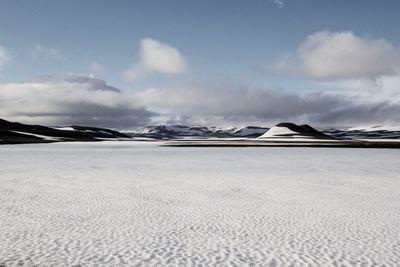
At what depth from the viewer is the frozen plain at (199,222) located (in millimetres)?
9680

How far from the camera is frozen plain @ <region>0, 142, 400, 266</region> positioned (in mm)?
9680

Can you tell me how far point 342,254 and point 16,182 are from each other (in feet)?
62.4

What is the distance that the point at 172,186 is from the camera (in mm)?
21094

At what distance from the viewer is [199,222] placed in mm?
13242

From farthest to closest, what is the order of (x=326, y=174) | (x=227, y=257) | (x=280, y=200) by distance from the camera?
(x=326, y=174) → (x=280, y=200) → (x=227, y=257)

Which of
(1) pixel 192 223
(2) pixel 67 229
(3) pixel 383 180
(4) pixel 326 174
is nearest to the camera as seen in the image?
(2) pixel 67 229

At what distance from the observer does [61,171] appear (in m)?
28.0

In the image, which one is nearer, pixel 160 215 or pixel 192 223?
pixel 192 223

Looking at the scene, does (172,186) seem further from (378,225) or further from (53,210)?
(378,225)

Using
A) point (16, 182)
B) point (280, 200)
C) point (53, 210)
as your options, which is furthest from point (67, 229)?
point (16, 182)

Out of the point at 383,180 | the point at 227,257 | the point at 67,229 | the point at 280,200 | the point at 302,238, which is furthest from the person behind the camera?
the point at 383,180

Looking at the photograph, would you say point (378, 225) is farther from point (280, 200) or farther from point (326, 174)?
point (326, 174)

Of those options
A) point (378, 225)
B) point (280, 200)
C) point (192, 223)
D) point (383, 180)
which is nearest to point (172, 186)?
point (280, 200)

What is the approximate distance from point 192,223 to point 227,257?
142 inches
